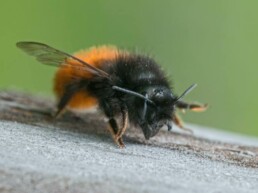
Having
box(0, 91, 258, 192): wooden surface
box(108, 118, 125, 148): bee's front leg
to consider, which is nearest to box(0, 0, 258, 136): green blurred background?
box(108, 118, 125, 148): bee's front leg

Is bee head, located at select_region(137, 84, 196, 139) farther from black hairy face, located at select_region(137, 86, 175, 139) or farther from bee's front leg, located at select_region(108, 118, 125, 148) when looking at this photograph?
bee's front leg, located at select_region(108, 118, 125, 148)

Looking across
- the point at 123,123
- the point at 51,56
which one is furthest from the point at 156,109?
the point at 51,56

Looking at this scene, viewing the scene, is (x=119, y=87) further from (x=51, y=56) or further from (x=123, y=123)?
(x=51, y=56)

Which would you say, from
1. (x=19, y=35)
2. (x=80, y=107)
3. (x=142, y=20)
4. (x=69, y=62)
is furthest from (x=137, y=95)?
(x=142, y=20)

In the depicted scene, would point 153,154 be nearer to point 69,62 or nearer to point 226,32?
point 69,62

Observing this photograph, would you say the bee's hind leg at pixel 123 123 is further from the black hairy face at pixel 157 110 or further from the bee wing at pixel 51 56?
the bee wing at pixel 51 56

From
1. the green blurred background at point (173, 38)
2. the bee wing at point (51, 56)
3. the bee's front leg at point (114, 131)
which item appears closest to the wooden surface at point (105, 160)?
the bee's front leg at point (114, 131)

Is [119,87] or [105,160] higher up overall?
[119,87]
